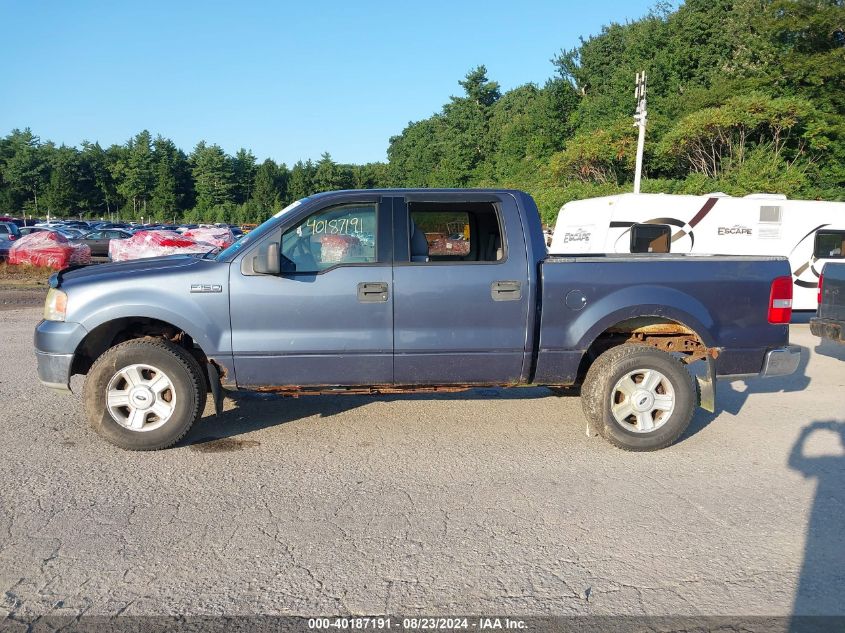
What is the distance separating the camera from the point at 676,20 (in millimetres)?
44281

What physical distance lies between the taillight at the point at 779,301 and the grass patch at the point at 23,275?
1902 centimetres

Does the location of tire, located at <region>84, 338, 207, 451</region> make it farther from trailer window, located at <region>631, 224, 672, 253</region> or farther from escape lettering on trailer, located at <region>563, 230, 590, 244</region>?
escape lettering on trailer, located at <region>563, 230, 590, 244</region>

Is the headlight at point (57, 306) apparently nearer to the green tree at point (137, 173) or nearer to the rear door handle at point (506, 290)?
the rear door handle at point (506, 290)

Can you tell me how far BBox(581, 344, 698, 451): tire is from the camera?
17.1ft

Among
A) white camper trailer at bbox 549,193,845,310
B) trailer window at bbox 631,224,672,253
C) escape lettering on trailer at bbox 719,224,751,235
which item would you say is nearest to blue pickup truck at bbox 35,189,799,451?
trailer window at bbox 631,224,672,253

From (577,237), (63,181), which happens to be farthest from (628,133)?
(63,181)

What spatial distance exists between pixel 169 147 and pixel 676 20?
74.3m

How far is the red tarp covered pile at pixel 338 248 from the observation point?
5148 mm

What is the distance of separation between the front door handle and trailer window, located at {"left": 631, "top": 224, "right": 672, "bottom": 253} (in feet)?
30.3

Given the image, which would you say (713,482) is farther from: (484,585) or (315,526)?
(315,526)

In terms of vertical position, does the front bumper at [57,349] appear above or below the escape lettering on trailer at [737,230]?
below

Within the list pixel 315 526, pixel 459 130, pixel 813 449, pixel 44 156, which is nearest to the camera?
pixel 315 526

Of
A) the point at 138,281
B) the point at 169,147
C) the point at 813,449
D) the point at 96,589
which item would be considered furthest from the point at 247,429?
the point at 169,147

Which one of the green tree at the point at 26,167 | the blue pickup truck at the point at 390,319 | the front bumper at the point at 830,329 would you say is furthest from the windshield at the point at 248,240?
the green tree at the point at 26,167
